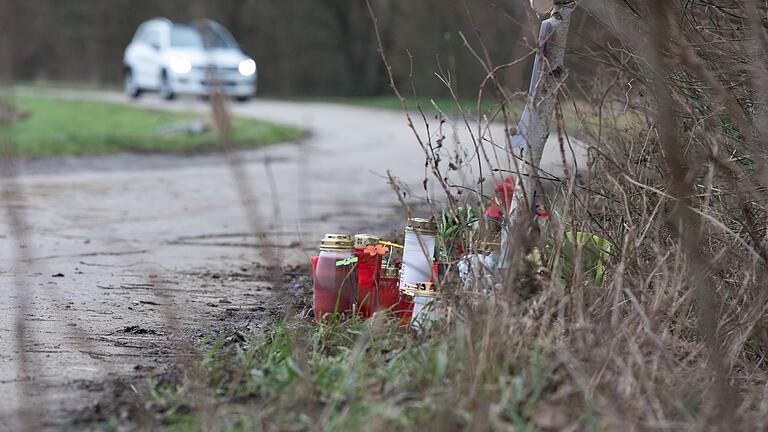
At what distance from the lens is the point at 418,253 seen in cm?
428

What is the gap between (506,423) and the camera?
296 centimetres

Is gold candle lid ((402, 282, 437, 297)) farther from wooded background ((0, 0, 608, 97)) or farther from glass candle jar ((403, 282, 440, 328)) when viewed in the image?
wooded background ((0, 0, 608, 97))

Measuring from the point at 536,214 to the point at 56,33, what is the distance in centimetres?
3258

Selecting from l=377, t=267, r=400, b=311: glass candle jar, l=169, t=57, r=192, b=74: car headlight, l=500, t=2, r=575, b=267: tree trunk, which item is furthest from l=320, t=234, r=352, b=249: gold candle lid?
l=169, t=57, r=192, b=74: car headlight

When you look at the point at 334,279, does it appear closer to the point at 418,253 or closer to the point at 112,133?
the point at 418,253

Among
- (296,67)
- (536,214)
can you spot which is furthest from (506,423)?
(296,67)

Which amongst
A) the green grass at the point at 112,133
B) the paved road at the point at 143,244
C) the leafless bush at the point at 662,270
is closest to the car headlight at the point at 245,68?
the green grass at the point at 112,133

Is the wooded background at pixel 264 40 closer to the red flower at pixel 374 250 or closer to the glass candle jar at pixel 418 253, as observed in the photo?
the red flower at pixel 374 250

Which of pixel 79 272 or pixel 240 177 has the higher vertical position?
pixel 240 177

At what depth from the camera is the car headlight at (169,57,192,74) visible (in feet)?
69.6

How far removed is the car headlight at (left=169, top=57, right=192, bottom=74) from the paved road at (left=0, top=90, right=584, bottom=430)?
7.10 meters

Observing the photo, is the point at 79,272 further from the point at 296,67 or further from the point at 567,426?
the point at 296,67

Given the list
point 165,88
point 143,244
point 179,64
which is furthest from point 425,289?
point 165,88

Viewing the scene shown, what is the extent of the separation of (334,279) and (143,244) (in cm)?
294
